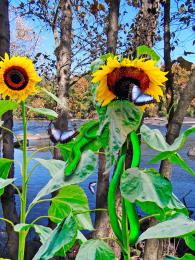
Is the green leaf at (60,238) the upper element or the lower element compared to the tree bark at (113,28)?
lower

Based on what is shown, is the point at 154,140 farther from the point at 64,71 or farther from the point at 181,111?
the point at 64,71

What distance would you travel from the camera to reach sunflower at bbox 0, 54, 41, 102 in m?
0.84

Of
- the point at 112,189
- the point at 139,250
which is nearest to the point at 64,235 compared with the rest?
the point at 112,189

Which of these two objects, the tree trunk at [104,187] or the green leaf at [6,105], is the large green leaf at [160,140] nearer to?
the green leaf at [6,105]

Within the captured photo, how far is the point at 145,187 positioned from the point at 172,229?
0.16 ft

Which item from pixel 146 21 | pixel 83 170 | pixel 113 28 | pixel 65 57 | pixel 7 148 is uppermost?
pixel 113 28

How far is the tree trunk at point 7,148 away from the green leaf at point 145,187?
217 cm

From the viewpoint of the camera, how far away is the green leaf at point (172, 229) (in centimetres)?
40

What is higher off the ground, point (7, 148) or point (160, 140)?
point (160, 140)

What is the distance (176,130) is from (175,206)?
218cm

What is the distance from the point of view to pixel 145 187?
42 centimetres

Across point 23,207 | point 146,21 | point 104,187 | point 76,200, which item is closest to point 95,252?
point 76,200

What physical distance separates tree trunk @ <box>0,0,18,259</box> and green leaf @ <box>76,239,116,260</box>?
2.11 metres

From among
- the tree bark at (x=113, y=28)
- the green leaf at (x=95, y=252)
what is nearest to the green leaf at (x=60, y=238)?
the green leaf at (x=95, y=252)
